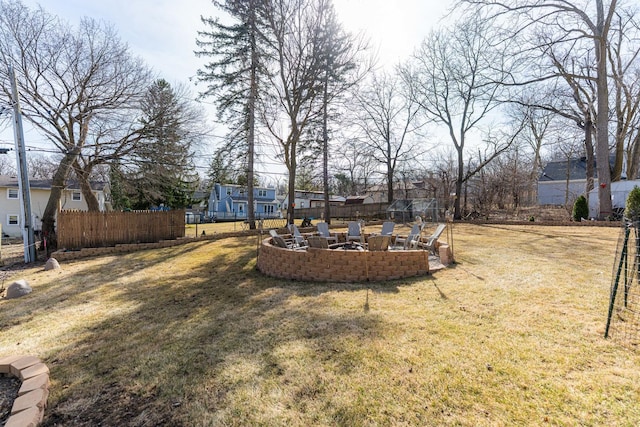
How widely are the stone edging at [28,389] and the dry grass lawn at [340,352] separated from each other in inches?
4.9

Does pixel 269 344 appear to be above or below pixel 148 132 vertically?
below

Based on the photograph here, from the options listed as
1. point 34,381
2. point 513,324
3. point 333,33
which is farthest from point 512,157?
point 34,381

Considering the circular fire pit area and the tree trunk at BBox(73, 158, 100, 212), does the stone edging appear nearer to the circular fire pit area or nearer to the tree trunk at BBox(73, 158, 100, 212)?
the circular fire pit area

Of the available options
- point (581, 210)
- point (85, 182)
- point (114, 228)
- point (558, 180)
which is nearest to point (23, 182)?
point (114, 228)

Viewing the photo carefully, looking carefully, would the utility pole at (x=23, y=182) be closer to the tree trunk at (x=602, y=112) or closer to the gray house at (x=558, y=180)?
the tree trunk at (x=602, y=112)

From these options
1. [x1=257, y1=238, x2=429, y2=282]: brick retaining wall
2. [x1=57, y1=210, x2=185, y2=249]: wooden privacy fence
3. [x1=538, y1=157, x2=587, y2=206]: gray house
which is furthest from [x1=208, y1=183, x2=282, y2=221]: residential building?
[x1=257, y1=238, x2=429, y2=282]: brick retaining wall

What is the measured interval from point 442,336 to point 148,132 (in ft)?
47.3

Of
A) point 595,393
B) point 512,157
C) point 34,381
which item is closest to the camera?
point 595,393

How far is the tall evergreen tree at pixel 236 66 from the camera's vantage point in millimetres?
12539

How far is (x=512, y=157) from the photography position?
92.4 feet

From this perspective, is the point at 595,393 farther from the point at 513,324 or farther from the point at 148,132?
the point at 148,132

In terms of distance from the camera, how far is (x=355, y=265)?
19.1ft

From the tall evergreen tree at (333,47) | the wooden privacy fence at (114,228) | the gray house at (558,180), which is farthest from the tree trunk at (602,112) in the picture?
the wooden privacy fence at (114,228)

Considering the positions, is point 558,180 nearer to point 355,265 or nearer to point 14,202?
point 355,265
